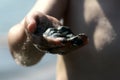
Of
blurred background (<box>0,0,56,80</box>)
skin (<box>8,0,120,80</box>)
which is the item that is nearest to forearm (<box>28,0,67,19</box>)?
skin (<box>8,0,120,80</box>)

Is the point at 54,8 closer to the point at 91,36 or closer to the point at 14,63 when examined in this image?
the point at 91,36

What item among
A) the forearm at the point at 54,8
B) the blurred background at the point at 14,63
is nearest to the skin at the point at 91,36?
the forearm at the point at 54,8

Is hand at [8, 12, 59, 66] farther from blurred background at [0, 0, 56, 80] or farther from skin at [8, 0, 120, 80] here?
blurred background at [0, 0, 56, 80]

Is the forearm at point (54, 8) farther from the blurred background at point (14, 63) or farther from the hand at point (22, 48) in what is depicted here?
the blurred background at point (14, 63)

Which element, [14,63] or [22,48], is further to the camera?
[14,63]

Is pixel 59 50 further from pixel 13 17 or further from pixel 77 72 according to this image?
pixel 13 17

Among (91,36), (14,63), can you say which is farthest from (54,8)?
(14,63)

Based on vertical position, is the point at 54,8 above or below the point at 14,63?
below
